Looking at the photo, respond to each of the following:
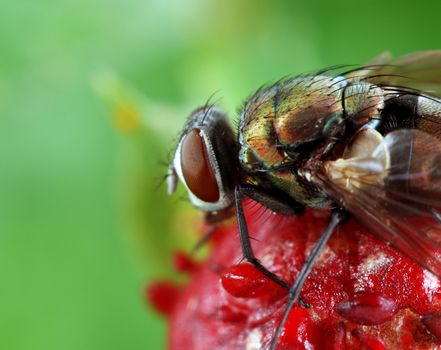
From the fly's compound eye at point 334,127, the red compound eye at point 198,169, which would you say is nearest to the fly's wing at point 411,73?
the fly's compound eye at point 334,127

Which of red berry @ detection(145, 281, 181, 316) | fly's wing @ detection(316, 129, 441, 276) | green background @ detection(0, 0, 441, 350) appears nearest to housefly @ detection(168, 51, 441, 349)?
fly's wing @ detection(316, 129, 441, 276)

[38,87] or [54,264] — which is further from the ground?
[38,87]

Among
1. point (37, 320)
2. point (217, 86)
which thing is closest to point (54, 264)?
point (37, 320)

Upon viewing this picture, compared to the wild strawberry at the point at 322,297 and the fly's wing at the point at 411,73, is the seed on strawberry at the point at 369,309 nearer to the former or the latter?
the wild strawberry at the point at 322,297

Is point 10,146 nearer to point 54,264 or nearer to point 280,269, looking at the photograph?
point 54,264

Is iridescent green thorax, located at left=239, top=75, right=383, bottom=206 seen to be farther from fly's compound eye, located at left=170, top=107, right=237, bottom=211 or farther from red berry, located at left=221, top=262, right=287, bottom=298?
red berry, located at left=221, top=262, right=287, bottom=298

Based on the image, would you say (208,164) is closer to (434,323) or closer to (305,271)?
(305,271)
